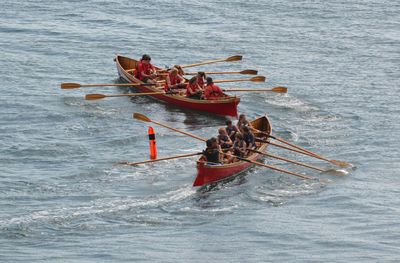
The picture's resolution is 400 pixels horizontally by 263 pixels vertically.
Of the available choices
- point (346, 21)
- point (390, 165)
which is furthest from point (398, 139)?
point (346, 21)

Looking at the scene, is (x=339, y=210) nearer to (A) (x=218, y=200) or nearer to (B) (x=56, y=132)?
(A) (x=218, y=200)

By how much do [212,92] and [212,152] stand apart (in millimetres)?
11267

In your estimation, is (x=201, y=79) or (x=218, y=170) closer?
(x=218, y=170)

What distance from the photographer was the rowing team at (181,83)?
1896 inches

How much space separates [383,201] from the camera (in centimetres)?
3725

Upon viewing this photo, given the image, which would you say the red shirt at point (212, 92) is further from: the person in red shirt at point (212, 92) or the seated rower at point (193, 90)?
the seated rower at point (193, 90)

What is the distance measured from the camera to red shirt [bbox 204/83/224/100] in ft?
158

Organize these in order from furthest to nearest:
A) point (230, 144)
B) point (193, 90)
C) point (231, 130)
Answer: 1. point (193, 90)
2. point (231, 130)
3. point (230, 144)

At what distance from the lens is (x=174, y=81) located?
5047 cm

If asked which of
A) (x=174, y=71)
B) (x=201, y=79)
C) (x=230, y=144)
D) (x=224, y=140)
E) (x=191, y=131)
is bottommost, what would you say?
(x=191, y=131)

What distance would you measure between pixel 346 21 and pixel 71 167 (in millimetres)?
35538

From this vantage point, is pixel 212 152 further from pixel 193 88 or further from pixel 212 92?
pixel 193 88

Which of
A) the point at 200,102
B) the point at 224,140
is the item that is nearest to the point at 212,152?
the point at 224,140

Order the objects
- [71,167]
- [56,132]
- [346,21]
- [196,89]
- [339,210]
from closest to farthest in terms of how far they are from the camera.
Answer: [339,210] < [71,167] < [56,132] < [196,89] < [346,21]
